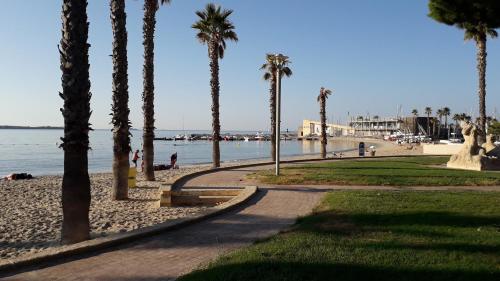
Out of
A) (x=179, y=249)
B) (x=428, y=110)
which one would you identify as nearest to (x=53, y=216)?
(x=179, y=249)

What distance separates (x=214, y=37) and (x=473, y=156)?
1502cm

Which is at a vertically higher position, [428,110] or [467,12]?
[428,110]

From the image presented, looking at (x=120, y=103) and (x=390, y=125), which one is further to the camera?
(x=390, y=125)

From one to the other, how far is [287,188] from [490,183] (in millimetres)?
7373

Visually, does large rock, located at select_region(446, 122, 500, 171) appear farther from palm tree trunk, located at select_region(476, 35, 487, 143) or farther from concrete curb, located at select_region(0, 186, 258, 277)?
concrete curb, located at select_region(0, 186, 258, 277)

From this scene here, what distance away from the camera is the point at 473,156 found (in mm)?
23438

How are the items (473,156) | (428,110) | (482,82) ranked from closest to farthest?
(473,156) → (482,82) → (428,110)

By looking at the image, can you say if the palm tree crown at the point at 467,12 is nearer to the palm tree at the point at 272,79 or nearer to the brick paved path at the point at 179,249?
the brick paved path at the point at 179,249

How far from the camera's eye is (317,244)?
22.8 ft

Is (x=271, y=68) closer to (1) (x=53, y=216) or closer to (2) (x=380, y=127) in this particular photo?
(1) (x=53, y=216)

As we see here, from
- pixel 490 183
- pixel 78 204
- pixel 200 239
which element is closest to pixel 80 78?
pixel 78 204

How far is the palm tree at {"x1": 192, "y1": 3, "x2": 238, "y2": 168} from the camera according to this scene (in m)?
26.3

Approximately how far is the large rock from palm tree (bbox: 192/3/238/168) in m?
12.7

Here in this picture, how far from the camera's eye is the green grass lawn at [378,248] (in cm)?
552
